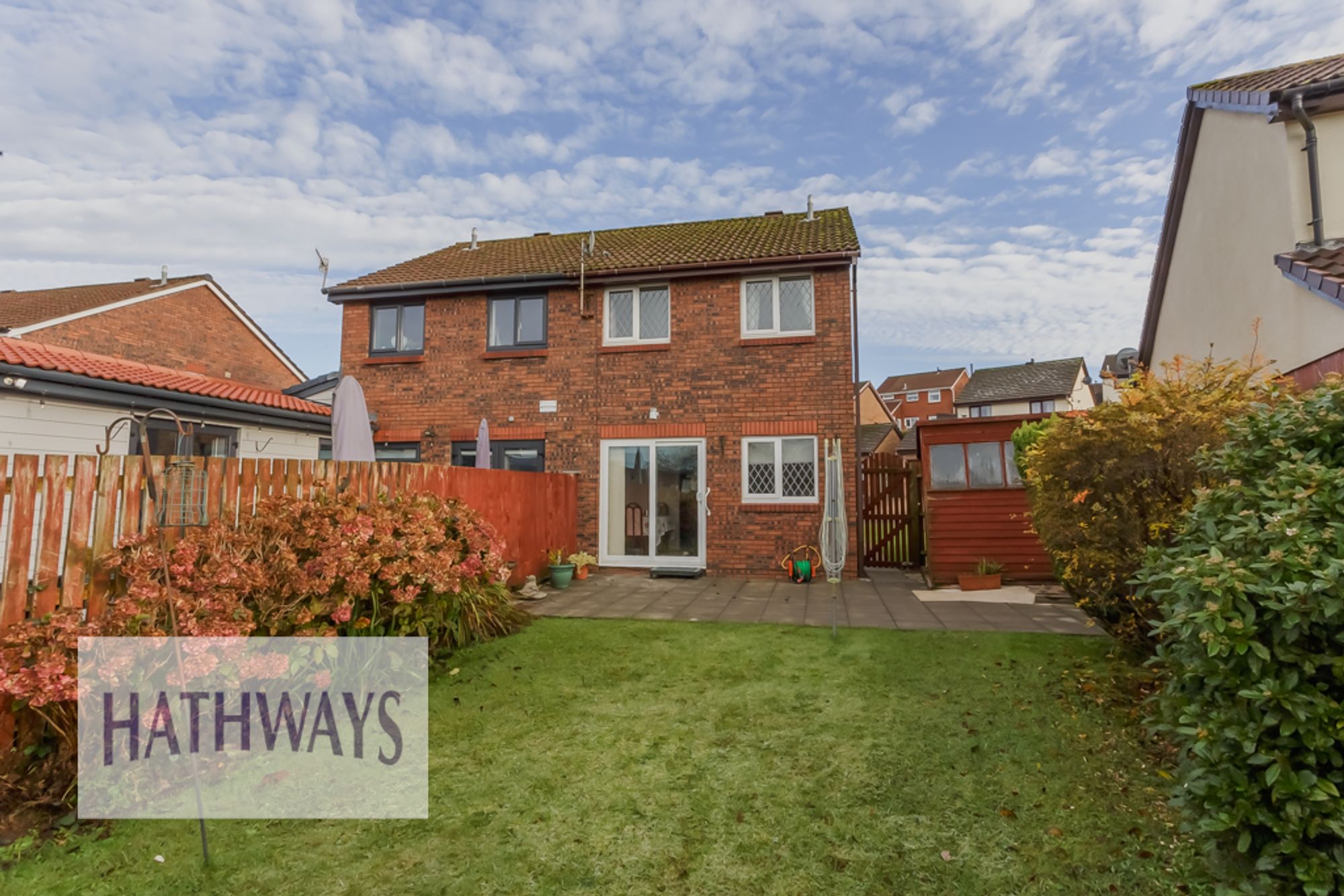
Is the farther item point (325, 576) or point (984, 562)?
point (984, 562)

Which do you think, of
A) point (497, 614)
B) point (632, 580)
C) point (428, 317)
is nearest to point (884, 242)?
point (632, 580)

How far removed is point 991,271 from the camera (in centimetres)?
1488

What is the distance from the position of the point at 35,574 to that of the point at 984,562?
10430mm

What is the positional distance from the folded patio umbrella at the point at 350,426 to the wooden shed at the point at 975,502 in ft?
27.4

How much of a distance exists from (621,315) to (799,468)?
15.0 ft

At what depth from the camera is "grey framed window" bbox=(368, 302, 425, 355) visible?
42.5ft

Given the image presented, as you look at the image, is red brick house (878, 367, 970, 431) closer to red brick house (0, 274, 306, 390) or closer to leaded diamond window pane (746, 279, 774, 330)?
leaded diamond window pane (746, 279, 774, 330)

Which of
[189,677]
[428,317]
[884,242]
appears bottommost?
[189,677]

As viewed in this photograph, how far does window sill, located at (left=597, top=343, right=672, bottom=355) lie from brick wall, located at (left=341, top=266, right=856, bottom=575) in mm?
Answer: 38

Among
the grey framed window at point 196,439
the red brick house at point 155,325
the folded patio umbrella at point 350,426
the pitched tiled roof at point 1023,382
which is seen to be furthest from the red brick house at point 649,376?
the pitched tiled roof at point 1023,382

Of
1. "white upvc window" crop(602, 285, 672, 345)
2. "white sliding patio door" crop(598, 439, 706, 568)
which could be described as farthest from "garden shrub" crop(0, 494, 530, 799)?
"white upvc window" crop(602, 285, 672, 345)

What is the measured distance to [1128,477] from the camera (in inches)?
191

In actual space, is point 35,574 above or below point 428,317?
below

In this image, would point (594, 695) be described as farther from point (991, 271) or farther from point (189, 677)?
point (991, 271)
